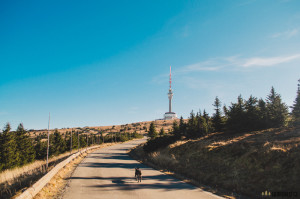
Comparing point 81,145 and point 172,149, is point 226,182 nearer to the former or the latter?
point 172,149

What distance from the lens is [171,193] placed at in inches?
450

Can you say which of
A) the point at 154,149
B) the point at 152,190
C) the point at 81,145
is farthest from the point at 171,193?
the point at 81,145

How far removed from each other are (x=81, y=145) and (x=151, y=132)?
27.8 m

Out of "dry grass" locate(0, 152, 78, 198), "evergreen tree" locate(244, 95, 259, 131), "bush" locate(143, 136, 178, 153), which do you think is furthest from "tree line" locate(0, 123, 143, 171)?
"evergreen tree" locate(244, 95, 259, 131)

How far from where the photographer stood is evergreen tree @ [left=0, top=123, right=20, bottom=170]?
3659 centimetres

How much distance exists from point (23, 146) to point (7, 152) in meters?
7.92

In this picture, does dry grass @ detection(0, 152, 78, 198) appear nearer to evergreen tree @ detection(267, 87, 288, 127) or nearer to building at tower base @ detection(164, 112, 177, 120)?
evergreen tree @ detection(267, 87, 288, 127)

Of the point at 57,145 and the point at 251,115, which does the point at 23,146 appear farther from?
the point at 251,115

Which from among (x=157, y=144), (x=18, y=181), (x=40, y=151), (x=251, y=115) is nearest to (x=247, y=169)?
(x=18, y=181)

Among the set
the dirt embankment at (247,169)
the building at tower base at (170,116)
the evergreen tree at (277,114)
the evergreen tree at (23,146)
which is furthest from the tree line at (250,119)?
the building at tower base at (170,116)

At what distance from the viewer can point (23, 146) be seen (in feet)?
148

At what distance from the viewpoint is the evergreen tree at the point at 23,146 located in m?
44.1

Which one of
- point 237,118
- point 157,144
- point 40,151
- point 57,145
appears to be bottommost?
point 40,151

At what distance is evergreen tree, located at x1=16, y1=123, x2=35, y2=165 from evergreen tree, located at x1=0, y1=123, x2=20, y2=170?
466 centimetres
